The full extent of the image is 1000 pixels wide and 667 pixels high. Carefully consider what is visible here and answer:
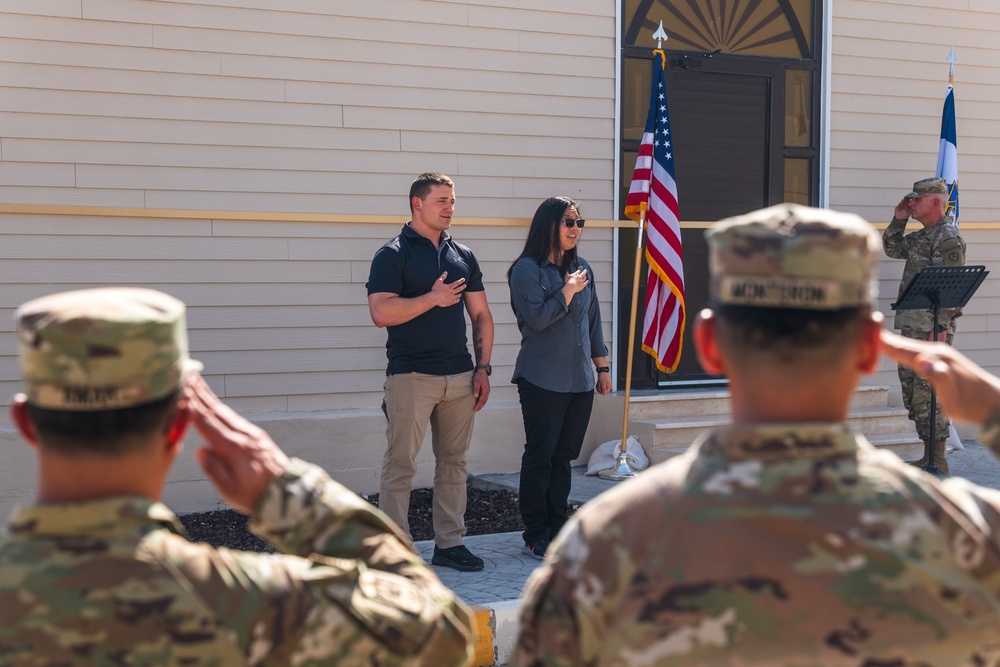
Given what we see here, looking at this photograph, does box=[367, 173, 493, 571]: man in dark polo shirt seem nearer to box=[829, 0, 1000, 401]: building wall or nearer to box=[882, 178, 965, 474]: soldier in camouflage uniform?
box=[882, 178, 965, 474]: soldier in camouflage uniform

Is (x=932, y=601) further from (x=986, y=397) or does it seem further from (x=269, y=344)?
(x=269, y=344)

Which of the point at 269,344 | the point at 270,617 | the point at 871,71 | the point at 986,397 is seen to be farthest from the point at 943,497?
the point at 871,71

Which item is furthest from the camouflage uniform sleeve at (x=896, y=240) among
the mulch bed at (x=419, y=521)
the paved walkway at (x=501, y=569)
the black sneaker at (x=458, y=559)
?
the black sneaker at (x=458, y=559)

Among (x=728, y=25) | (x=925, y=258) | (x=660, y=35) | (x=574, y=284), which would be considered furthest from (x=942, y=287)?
(x=574, y=284)

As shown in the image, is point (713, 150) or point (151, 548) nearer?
point (151, 548)

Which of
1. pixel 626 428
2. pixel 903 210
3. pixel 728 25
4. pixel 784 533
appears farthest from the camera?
pixel 728 25

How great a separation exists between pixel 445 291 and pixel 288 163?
2.53 m

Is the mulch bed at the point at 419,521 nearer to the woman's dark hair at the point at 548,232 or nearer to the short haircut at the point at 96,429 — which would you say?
the woman's dark hair at the point at 548,232

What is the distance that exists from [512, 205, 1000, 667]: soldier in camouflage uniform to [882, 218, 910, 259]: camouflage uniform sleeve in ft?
27.3

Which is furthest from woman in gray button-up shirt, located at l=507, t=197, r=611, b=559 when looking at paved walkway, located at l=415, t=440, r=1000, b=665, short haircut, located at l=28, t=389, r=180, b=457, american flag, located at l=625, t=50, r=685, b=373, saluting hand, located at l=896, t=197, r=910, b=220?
short haircut, located at l=28, t=389, r=180, b=457

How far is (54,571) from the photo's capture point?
1538 millimetres

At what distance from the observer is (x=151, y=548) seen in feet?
5.15

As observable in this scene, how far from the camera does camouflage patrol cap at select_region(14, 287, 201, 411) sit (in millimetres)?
1555

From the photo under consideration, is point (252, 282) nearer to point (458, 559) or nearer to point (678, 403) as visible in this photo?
point (458, 559)
